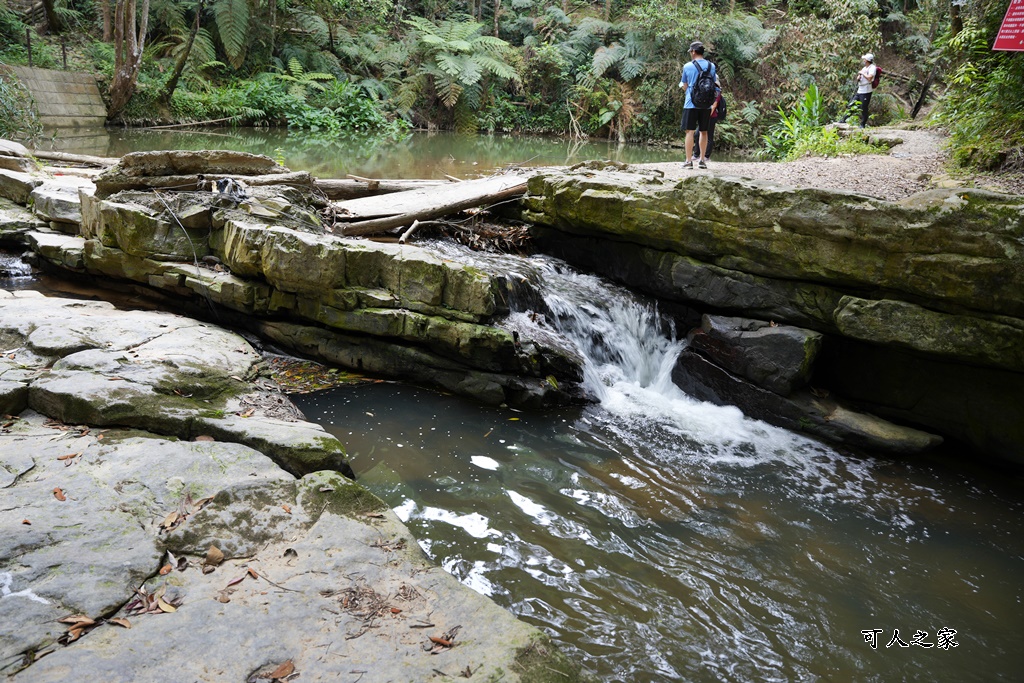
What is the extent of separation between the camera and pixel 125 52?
15.2 m

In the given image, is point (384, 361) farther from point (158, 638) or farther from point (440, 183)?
point (440, 183)

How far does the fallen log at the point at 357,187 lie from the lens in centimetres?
837

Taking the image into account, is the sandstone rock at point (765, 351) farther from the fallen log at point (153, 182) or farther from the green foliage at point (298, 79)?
the green foliage at point (298, 79)

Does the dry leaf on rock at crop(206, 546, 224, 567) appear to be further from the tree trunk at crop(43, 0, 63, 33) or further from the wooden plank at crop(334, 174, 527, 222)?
the tree trunk at crop(43, 0, 63, 33)

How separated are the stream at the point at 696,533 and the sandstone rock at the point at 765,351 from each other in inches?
17.2

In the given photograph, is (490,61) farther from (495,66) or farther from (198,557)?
(198,557)

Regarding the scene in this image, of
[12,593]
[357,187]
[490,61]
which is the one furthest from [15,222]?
[490,61]

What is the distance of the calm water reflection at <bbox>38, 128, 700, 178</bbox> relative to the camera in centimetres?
1276

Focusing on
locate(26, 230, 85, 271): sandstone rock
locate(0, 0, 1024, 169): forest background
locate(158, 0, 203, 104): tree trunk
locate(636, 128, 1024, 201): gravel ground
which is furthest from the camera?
locate(0, 0, 1024, 169): forest background

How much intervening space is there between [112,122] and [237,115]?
3.07 meters

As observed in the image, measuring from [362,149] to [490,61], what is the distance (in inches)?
298

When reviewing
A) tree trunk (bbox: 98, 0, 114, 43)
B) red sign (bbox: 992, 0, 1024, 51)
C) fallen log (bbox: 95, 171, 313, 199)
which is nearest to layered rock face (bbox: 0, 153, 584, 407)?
fallen log (bbox: 95, 171, 313, 199)

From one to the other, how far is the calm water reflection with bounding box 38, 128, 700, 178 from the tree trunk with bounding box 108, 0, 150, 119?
0.78 m

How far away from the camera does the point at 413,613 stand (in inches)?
104
